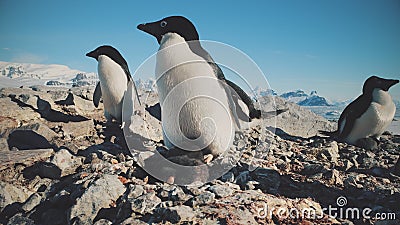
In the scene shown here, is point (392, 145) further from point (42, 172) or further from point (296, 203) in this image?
point (42, 172)

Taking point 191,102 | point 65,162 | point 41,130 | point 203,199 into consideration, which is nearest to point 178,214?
point 203,199

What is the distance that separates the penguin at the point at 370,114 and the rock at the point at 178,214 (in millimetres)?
4186

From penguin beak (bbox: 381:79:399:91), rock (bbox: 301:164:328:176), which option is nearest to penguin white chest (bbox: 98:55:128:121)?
rock (bbox: 301:164:328:176)

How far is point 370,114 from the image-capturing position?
5.18m

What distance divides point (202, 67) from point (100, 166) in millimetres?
1391

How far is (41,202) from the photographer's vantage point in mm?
2385

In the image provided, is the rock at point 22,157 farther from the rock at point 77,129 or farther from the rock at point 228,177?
the rock at point 228,177

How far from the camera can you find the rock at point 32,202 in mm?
2309

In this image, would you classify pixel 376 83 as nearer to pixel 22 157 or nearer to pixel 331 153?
pixel 331 153

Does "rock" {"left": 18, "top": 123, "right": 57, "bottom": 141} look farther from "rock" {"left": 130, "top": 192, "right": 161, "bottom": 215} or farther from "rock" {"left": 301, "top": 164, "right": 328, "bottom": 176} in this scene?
"rock" {"left": 301, "top": 164, "right": 328, "bottom": 176}

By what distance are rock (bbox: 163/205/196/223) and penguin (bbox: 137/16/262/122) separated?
1.49 meters

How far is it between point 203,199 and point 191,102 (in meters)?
1.08

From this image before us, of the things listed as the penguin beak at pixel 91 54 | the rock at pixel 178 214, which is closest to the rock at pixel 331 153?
the rock at pixel 178 214

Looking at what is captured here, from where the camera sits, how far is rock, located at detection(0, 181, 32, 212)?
2316mm
